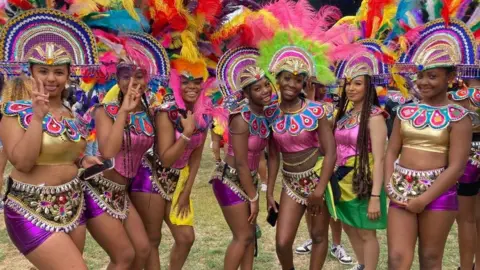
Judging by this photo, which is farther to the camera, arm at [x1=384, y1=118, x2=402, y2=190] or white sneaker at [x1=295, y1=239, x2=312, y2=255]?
white sneaker at [x1=295, y1=239, x2=312, y2=255]

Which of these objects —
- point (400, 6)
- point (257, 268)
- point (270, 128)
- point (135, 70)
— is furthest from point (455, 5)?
point (257, 268)

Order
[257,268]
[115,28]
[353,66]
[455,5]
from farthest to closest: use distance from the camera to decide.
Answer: [257,268], [353,66], [455,5], [115,28]

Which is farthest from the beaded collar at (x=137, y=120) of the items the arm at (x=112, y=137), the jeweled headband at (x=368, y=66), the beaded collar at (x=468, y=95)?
the beaded collar at (x=468, y=95)

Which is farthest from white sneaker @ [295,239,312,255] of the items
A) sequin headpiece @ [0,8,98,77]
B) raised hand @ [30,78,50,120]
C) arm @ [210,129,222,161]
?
raised hand @ [30,78,50,120]

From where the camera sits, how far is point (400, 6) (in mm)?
4184

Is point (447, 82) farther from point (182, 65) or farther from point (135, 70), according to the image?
point (135, 70)

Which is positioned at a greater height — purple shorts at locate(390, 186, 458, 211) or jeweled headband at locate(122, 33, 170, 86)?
jeweled headband at locate(122, 33, 170, 86)

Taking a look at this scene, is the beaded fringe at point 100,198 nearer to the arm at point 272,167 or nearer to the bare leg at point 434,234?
the arm at point 272,167

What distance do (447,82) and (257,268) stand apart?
2776 millimetres

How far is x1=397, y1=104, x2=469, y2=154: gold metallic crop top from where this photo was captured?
340cm

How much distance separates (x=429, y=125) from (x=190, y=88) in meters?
1.91

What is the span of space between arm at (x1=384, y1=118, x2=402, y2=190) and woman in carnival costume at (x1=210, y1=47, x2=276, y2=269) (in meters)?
1.04

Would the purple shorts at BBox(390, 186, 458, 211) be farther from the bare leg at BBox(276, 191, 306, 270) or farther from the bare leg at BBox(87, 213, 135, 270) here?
the bare leg at BBox(87, 213, 135, 270)

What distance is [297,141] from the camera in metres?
4.06
